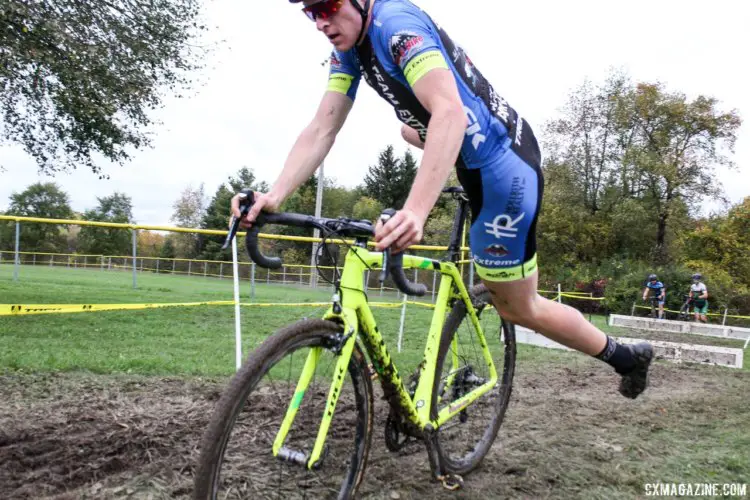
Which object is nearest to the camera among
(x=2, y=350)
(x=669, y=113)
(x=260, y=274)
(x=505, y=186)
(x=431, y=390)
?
(x=505, y=186)

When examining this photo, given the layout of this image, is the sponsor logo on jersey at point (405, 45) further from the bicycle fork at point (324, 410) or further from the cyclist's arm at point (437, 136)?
the bicycle fork at point (324, 410)

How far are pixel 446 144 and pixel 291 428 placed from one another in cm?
112

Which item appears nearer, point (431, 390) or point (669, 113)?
point (431, 390)

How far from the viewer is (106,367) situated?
4875 mm

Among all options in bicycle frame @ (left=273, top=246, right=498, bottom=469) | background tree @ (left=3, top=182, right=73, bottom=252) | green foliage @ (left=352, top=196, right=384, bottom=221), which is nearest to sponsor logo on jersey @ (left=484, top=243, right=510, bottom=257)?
bicycle frame @ (left=273, top=246, right=498, bottom=469)

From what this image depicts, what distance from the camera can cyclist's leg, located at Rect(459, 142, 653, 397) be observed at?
2354 mm

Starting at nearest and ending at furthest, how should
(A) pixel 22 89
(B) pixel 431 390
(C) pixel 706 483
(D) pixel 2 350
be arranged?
1. (B) pixel 431 390
2. (C) pixel 706 483
3. (D) pixel 2 350
4. (A) pixel 22 89

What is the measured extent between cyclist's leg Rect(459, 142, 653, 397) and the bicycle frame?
0.92ft

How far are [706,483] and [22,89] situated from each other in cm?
1238

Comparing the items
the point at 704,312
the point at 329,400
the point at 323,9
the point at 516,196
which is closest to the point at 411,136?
the point at 516,196

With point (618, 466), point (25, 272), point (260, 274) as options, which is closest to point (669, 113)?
point (260, 274)

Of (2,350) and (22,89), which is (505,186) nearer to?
(2,350)

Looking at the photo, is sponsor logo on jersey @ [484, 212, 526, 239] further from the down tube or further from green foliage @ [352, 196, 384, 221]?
green foliage @ [352, 196, 384, 221]

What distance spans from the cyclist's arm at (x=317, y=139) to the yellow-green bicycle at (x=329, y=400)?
17.1 inches
